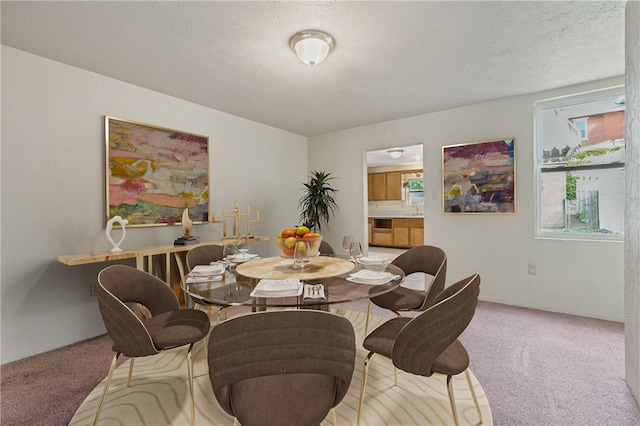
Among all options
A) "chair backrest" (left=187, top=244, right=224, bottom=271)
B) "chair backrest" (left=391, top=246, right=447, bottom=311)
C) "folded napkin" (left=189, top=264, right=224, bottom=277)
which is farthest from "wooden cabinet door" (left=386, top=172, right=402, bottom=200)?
"folded napkin" (left=189, top=264, right=224, bottom=277)

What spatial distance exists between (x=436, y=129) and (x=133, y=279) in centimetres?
398

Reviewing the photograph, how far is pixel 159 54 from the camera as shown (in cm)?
256

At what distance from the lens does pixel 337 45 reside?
2.44 metres

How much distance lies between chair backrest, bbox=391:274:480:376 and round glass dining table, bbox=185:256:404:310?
288 mm

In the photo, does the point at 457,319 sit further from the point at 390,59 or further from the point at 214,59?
the point at 214,59

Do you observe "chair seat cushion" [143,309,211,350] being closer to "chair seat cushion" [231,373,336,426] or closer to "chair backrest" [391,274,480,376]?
"chair seat cushion" [231,373,336,426]

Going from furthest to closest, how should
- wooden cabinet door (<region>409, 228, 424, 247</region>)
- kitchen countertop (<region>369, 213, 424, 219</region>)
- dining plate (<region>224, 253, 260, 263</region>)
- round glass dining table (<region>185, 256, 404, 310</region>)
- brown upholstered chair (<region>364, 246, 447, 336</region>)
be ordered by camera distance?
kitchen countertop (<region>369, 213, 424, 219</region>) < wooden cabinet door (<region>409, 228, 424, 247</region>) < dining plate (<region>224, 253, 260, 263</region>) < brown upholstered chair (<region>364, 246, 447, 336</region>) < round glass dining table (<region>185, 256, 404, 310</region>)

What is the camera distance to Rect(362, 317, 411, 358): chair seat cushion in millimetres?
1551

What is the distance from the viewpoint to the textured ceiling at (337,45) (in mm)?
2021

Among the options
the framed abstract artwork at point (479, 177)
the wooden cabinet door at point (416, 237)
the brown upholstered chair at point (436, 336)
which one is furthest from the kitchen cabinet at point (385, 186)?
the brown upholstered chair at point (436, 336)

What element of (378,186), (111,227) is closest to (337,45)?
(111,227)

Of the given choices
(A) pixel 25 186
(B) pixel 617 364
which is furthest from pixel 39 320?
(B) pixel 617 364

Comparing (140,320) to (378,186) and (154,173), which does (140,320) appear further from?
(378,186)

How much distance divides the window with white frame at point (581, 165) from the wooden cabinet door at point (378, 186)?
5.26m
